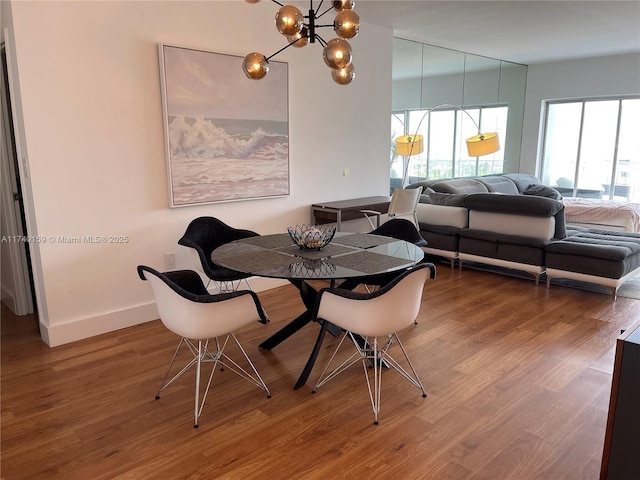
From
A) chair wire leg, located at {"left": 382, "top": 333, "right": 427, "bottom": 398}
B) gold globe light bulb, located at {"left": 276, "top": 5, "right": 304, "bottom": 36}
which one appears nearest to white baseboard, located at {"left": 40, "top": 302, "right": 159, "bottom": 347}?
chair wire leg, located at {"left": 382, "top": 333, "right": 427, "bottom": 398}

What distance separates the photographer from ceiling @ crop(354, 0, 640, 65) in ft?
15.7

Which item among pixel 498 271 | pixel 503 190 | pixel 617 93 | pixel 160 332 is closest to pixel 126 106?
pixel 160 332

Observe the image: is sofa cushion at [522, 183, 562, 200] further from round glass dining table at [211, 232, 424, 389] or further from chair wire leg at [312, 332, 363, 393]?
chair wire leg at [312, 332, 363, 393]

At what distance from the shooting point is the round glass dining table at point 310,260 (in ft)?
8.30

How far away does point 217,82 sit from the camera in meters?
3.97

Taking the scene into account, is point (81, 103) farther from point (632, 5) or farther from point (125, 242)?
point (632, 5)

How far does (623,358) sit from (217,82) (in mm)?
3503

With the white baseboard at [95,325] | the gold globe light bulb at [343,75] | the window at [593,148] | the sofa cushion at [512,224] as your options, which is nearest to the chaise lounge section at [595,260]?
the sofa cushion at [512,224]

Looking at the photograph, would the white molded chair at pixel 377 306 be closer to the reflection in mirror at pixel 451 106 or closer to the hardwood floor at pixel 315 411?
the hardwood floor at pixel 315 411

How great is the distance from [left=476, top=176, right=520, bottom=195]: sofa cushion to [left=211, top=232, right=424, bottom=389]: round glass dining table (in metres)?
4.16

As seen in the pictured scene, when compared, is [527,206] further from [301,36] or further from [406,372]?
[301,36]

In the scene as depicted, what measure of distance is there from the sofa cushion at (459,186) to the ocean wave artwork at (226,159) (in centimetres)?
242

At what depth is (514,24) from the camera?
219 inches

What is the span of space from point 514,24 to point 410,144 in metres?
1.79
